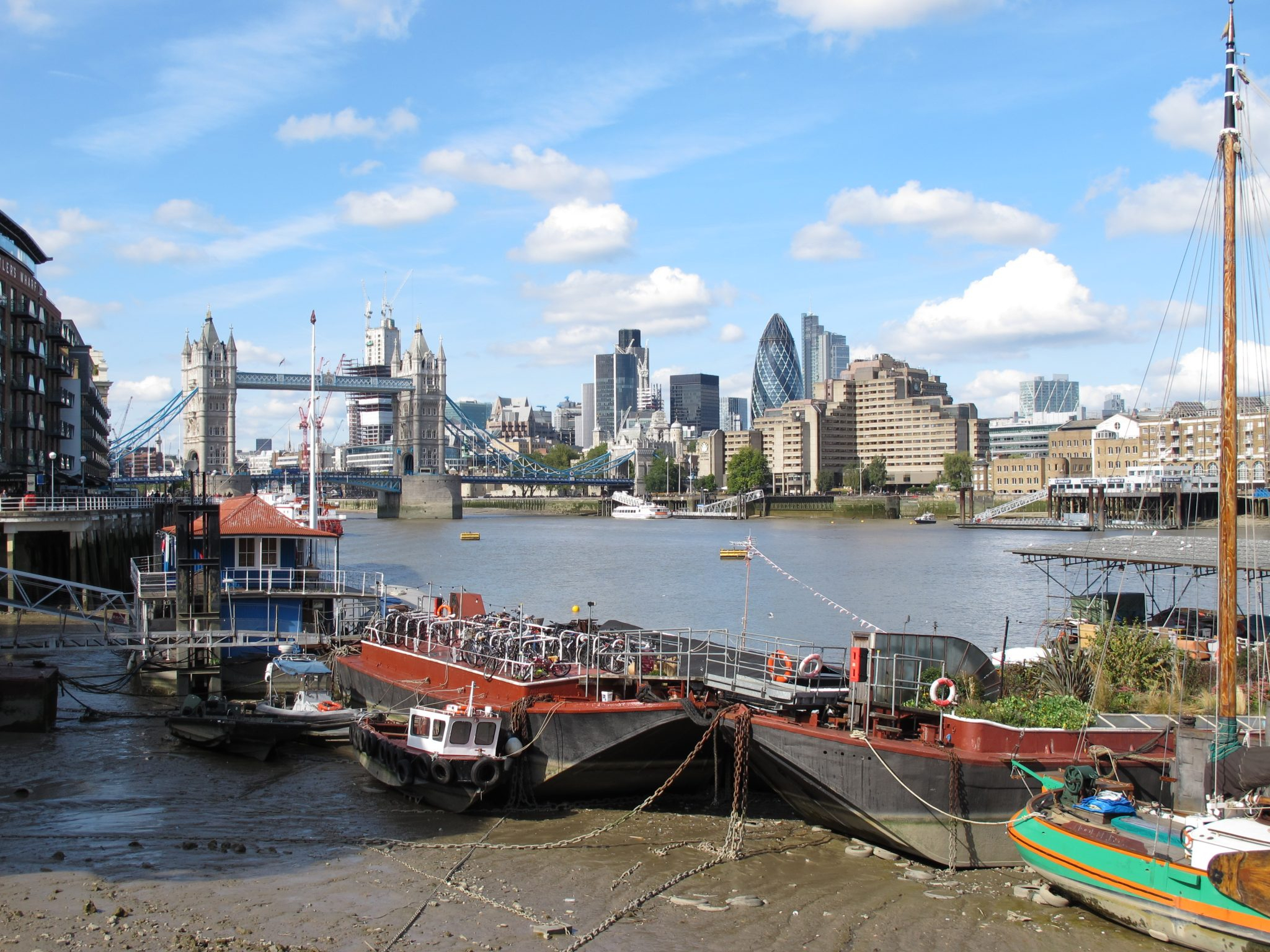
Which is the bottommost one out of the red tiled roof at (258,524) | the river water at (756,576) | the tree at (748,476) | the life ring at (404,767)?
the river water at (756,576)

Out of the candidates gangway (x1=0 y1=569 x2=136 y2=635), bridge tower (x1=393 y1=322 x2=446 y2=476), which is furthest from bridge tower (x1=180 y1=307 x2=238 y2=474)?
gangway (x1=0 y1=569 x2=136 y2=635)

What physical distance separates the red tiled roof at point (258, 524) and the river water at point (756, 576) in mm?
9913

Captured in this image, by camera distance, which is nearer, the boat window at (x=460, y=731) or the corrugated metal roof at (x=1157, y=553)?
the boat window at (x=460, y=731)

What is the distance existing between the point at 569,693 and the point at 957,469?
178m

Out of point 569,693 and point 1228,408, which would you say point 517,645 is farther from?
point 1228,408

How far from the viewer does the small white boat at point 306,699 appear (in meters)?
22.3

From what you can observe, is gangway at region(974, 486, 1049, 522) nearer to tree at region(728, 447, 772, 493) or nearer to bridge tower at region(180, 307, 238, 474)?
tree at region(728, 447, 772, 493)

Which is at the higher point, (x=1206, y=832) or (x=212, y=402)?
(x=212, y=402)

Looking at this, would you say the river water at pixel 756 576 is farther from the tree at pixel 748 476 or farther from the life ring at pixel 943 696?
the tree at pixel 748 476

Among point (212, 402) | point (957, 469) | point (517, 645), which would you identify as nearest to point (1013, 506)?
point (957, 469)

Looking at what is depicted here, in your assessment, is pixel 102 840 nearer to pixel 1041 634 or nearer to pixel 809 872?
pixel 809 872

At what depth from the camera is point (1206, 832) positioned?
13.1m

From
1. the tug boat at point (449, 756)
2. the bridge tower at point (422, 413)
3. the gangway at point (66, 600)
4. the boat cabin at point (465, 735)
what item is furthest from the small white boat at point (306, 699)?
the bridge tower at point (422, 413)

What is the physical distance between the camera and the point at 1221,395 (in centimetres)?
1625
